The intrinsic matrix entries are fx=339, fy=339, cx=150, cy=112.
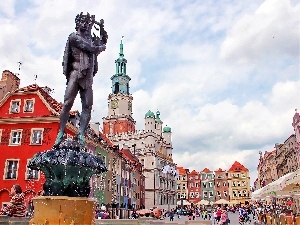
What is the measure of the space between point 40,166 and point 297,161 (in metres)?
53.0

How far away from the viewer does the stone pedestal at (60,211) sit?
6418 mm

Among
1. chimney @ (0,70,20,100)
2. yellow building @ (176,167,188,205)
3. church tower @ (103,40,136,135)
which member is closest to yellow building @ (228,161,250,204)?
yellow building @ (176,167,188,205)

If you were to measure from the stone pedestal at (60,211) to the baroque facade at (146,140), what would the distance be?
217ft

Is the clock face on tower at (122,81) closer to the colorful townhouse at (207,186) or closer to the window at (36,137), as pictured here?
the colorful townhouse at (207,186)

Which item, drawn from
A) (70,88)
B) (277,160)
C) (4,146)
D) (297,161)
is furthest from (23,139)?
(277,160)

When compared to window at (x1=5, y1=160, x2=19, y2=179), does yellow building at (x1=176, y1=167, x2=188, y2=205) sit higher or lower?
higher

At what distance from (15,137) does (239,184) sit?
92240 mm

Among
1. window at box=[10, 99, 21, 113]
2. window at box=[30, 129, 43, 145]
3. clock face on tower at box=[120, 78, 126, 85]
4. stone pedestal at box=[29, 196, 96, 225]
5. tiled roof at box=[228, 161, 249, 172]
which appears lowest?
stone pedestal at box=[29, 196, 96, 225]

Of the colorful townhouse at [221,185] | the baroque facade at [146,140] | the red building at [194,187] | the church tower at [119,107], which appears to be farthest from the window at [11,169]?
the colorful townhouse at [221,185]

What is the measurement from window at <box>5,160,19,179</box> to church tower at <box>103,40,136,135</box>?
57489 millimetres

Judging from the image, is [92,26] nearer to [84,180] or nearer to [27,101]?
[84,180]

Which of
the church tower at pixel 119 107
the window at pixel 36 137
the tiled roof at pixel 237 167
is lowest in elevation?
the window at pixel 36 137

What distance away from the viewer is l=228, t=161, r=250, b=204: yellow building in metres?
109

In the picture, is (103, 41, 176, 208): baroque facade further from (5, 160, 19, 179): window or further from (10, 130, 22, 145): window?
(5, 160, 19, 179): window
